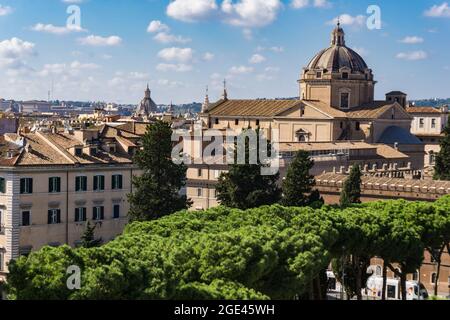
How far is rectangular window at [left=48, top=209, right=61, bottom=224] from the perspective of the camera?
49.0 metres

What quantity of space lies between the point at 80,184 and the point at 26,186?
3.41 metres

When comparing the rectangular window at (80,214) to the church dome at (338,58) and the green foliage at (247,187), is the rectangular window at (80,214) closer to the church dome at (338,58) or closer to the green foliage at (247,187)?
the green foliage at (247,187)

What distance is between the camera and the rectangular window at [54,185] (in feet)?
161

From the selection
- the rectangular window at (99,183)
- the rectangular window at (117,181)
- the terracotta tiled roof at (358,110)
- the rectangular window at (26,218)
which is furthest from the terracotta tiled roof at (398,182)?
the terracotta tiled roof at (358,110)

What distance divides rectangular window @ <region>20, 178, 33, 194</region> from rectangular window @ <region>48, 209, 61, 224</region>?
1.55 metres

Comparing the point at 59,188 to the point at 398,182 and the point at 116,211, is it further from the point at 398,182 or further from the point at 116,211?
the point at 398,182

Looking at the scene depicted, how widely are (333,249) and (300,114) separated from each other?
5691 cm

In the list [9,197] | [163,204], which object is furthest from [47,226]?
[163,204]

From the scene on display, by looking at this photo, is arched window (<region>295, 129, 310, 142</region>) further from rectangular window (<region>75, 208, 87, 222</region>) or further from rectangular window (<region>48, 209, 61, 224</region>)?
rectangular window (<region>48, 209, 61, 224</region>)

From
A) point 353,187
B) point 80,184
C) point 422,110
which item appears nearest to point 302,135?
point 353,187

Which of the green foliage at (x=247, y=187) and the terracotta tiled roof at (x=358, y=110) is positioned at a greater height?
the terracotta tiled roof at (x=358, y=110)

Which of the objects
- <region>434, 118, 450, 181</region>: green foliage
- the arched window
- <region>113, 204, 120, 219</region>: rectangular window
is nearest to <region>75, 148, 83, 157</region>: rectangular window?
<region>113, 204, 120, 219</region>: rectangular window

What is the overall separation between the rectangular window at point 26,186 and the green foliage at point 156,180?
4.88m
